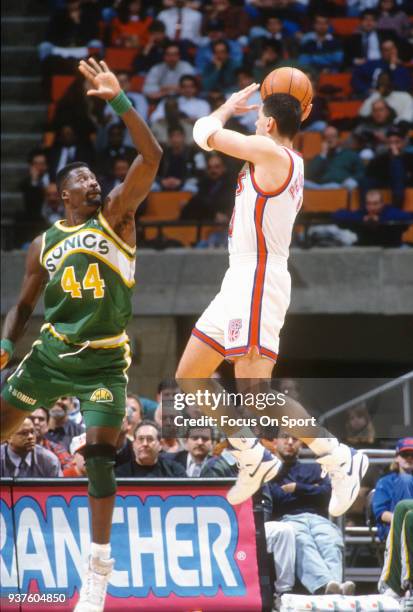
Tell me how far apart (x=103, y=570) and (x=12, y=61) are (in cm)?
1153

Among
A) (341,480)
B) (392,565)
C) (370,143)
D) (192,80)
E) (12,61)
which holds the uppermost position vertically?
(12,61)

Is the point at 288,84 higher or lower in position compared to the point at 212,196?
lower

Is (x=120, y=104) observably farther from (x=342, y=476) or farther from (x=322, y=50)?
(x=322, y=50)

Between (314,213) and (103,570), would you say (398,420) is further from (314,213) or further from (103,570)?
(103,570)

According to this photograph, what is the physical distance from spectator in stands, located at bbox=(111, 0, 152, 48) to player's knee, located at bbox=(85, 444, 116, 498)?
10.6m

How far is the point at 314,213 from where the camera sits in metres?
13.1

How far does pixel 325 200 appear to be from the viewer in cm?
1392

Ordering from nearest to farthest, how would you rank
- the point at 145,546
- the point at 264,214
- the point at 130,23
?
1. the point at 264,214
2. the point at 145,546
3. the point at 130,23

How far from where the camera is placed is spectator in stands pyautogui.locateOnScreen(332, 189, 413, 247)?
42.7 ft

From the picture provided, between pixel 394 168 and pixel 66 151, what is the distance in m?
3.85

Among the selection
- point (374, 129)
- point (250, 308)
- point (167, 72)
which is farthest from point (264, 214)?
point (167, 72)

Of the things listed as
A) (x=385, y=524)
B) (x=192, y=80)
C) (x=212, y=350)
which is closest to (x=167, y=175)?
(x=192, y=80)

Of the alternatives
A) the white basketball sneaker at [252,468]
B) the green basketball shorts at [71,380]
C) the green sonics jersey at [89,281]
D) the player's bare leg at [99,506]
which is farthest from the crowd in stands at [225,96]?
the player's bare leg at [99,506]

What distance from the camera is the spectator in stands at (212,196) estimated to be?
44.5ft
